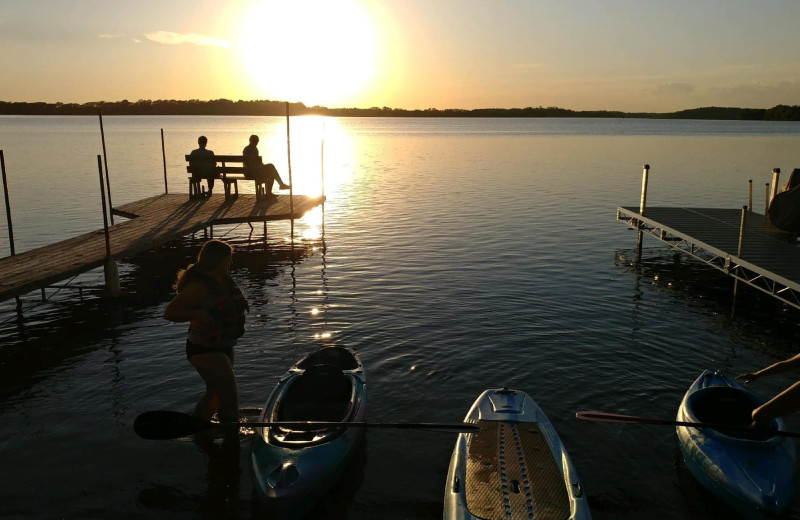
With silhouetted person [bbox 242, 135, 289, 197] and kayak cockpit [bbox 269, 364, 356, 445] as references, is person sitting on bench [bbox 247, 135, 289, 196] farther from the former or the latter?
kayak cockpit [bbox 269, 364, 356, 445]

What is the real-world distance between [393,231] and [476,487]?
21017mm

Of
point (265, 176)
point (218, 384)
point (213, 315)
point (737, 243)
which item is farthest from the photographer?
point (265, 176)

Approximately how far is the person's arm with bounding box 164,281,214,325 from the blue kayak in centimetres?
694

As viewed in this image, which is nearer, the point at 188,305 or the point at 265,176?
the point at 188,305

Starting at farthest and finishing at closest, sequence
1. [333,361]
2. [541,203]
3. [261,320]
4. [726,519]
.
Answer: [541,203]
[261,320]
[333,361]
[726,519]

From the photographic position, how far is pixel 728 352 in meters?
13.6

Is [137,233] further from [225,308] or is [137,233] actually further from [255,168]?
[225,308]

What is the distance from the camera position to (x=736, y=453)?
7738 mm

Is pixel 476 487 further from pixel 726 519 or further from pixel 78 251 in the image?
pixel 78 251

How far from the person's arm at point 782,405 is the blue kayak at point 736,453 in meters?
2.01

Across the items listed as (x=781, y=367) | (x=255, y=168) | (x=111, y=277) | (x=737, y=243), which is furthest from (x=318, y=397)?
(x=255, y=168)

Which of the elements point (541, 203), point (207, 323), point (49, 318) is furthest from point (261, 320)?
point (541, 203)

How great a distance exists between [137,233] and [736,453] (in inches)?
737

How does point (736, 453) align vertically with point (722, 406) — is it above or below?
below
